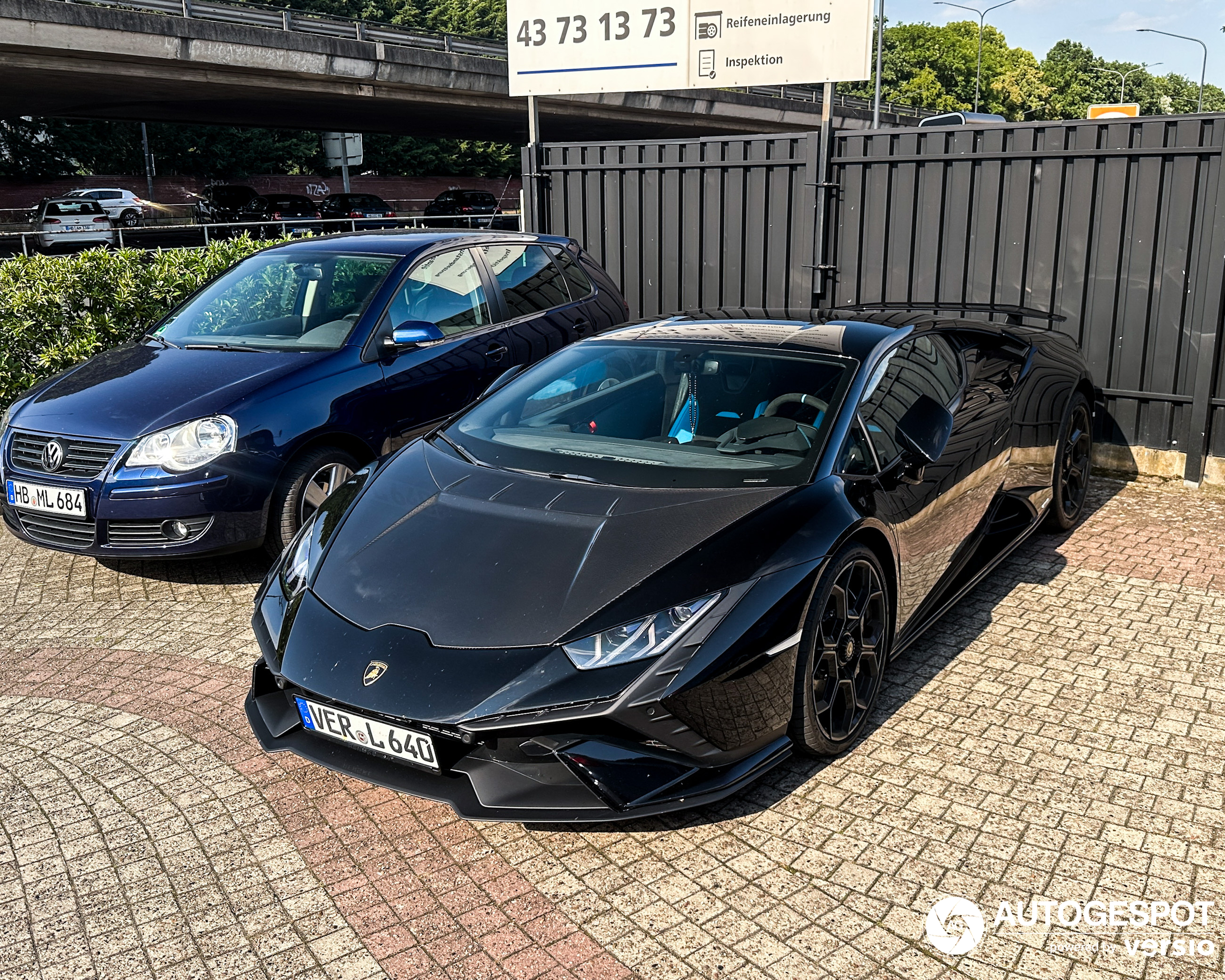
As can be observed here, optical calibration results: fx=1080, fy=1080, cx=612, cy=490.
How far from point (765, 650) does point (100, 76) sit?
32988 mm

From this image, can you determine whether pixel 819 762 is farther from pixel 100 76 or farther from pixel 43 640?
pixel 100 76

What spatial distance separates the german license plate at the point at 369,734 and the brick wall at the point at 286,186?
158 feet

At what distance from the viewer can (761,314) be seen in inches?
192

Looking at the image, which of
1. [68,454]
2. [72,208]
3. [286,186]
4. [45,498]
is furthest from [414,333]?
[286,186]

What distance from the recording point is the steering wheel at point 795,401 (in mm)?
4086

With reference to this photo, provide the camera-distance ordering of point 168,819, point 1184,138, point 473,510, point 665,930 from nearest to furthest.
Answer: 1. point 665,930
2. point 168,819
3. point 473,510
4. point 1184,138

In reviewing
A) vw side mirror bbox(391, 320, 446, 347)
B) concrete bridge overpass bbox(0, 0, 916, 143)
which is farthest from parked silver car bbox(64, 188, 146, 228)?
vw side mirror bbox(391, 320, 446, 347)

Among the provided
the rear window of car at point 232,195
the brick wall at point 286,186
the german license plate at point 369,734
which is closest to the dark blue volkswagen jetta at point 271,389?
the german license plate at point 369,734

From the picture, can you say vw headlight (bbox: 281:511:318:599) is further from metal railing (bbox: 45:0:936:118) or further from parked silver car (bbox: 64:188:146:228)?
parked silver car (bbox: 64:188:146:228)

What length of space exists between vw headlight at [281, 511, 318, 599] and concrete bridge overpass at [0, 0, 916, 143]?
24.2 metres

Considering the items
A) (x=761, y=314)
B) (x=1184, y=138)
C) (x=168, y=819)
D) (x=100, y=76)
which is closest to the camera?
(x=168, y=819)

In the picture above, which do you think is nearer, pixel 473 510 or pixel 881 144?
pixel 473 510

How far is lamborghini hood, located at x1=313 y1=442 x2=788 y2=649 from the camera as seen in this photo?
10.6 feet

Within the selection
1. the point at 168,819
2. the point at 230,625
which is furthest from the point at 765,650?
the point at 230,625
